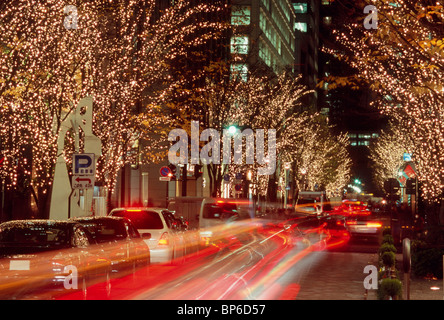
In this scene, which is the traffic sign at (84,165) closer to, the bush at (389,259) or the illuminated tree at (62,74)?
the illuminated tree at (62,74)

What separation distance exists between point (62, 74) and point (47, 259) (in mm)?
14823

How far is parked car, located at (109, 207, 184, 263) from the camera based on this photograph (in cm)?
2012

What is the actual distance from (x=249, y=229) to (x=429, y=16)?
15884 mm

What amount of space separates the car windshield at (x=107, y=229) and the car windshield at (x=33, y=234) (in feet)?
10.1

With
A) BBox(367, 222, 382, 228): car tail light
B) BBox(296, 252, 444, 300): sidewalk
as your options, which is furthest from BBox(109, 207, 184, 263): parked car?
BBox(367, 222, 382, 228): car tail light

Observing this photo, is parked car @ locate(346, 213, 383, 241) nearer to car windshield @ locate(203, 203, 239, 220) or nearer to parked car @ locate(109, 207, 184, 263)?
car windshield @ locate(203, 203, 239, 220)

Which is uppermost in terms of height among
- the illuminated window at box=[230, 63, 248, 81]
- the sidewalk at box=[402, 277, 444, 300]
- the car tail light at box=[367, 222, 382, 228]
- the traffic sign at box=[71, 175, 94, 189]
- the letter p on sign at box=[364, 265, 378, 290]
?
the illuminated window at box=[230, 63, 248, 81]

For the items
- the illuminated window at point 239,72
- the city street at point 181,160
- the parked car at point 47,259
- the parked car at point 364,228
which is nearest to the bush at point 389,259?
the city street at point 181,160

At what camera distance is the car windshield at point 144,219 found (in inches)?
806

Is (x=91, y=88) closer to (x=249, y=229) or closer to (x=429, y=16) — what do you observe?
(x=249, y=229)

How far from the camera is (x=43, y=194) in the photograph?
2702cm

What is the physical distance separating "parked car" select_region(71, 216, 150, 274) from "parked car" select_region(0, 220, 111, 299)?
1480 millimetres

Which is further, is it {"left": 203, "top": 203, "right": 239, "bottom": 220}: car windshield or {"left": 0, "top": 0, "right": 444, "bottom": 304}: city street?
{"left": 203, "top": 203, "right": 239, "bottom": 220}: car windshield

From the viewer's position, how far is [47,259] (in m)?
11.9
